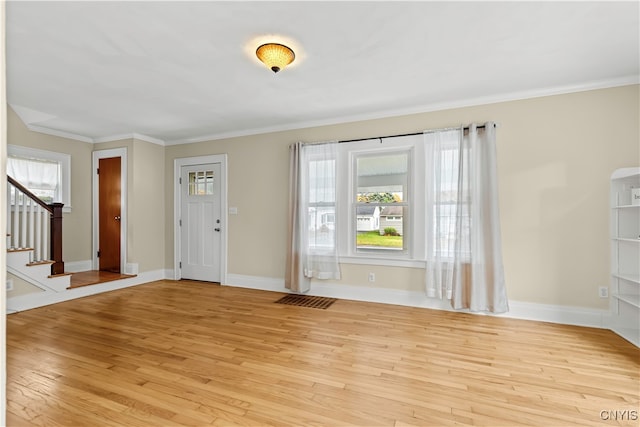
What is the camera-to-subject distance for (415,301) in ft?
13.3

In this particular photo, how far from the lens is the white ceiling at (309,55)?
214 cm

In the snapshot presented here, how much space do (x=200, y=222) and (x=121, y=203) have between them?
55.1 inches

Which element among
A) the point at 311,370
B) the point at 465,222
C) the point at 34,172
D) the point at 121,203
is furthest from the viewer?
the point at 121,203

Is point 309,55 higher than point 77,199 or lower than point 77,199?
higher

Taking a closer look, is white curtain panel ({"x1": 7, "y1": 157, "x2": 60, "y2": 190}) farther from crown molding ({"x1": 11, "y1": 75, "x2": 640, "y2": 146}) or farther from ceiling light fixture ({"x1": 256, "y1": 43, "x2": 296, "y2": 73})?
ceiling light fixture ({"x1": 256, "y1": 43, "x2": 296, "y2": 73})

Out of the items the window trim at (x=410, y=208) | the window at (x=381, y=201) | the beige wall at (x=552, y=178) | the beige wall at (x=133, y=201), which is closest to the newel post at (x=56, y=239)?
the beige wall at (x=133, y=201)

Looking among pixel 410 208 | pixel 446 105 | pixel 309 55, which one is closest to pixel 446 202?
pixel 410 208

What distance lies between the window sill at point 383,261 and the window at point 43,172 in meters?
4.88

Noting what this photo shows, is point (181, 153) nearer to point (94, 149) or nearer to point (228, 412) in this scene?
point (94, 149)

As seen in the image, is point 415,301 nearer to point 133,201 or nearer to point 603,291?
point 603,291

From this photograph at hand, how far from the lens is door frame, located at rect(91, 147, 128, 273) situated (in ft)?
17.7

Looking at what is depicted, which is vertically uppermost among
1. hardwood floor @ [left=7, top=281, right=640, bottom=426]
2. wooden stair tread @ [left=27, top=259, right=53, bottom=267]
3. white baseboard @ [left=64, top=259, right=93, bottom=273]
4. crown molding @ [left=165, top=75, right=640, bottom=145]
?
crown molding @ [left=165, top=75, right=640, bottom=145]

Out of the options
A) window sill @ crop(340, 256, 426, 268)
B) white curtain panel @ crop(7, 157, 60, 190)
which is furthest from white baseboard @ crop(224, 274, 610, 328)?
white curtain panel @ crop(7, 157, 60, 190)

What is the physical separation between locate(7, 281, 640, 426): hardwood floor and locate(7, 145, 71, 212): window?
222 cm
